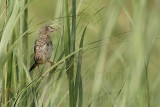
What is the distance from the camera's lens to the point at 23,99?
1392 millimetres

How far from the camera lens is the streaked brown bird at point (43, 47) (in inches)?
64.9

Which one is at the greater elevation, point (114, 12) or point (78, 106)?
point (114, 12)

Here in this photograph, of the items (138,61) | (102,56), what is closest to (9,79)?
(102,56)

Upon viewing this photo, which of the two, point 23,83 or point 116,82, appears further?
point 116,82

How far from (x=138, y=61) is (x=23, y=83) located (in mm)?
670

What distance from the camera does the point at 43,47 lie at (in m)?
1.70


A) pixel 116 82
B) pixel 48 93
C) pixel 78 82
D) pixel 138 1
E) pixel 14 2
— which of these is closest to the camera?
pixel 138 1

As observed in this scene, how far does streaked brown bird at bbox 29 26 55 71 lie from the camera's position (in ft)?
5.41

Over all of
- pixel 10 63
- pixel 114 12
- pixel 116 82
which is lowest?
pixel 116 82

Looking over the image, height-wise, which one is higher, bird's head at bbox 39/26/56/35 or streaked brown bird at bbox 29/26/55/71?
bird's head at bbox 39/26/56/35

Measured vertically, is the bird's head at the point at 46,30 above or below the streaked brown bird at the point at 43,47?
above

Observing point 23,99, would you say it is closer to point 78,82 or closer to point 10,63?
point 10,63

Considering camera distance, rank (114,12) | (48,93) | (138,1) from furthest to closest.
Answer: (48,93)
(114,12)
(138,1)

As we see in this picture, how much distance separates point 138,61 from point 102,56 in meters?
0.29
